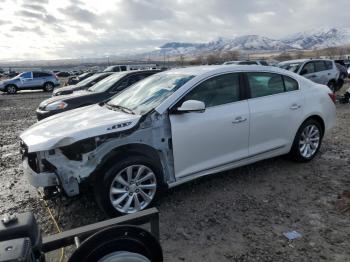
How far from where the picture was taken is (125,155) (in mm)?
3768

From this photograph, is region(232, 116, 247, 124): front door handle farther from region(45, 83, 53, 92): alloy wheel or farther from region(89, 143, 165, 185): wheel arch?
region(45, 83, 53, 92): alloy wheel

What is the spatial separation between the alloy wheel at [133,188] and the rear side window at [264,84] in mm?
1945

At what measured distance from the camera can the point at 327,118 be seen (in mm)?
5688

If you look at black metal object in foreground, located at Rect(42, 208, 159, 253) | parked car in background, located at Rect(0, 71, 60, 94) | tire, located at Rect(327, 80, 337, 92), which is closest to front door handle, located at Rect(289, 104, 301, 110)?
black metal object in foreground, located at Rect(42, 208, 159, 253)

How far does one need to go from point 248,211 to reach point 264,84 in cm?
193

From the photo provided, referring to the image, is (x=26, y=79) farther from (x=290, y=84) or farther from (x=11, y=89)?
(x=290, y=84)

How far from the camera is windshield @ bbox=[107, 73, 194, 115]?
428cm

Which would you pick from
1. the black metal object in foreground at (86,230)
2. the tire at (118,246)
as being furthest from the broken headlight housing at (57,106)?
the tire at (118,246)

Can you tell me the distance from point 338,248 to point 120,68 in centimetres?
2568

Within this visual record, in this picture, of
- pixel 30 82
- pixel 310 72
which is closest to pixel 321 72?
pixel 310 72

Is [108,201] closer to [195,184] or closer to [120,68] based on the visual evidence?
[195,184]

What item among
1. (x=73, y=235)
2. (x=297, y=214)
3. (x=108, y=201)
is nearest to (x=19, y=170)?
(x=108, y=201)

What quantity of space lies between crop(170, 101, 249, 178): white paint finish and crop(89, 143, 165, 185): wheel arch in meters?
0.26

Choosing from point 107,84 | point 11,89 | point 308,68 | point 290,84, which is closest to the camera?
point 290,84
